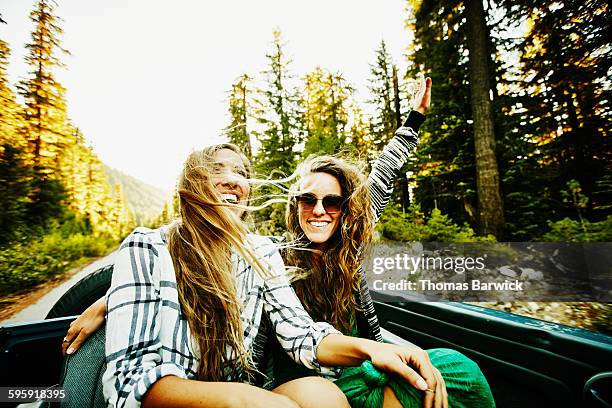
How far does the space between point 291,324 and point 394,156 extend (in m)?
2.29

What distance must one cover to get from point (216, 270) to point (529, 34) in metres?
11.7

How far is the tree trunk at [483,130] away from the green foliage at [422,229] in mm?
555

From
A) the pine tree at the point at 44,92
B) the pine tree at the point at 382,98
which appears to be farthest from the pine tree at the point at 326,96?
the pine tree at the point at 44,92

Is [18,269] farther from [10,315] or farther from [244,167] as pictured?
[244,167]

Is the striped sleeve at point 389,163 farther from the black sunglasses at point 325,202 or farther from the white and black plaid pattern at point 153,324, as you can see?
the white and black plaid pattern at point 153,324

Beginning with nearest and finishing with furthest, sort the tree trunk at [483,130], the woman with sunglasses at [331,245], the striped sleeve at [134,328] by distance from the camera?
the striped sleeve at [134,328] < the woman with sunglasses at [331,245] < the tree trunk at [483,130]

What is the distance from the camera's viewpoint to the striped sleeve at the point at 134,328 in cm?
96

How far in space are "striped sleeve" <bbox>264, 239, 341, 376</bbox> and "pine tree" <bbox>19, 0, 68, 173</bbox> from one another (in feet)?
61.9

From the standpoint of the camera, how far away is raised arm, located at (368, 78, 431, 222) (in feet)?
10.1

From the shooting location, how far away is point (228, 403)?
935mm

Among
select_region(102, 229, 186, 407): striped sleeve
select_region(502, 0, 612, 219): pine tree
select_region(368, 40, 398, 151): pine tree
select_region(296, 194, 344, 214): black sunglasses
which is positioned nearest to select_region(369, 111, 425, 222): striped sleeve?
select_region(296, 194, 344, 214): black sunglasses

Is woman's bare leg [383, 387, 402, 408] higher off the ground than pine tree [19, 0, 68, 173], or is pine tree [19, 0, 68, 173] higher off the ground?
pine tree [19, 0, 68, 173]

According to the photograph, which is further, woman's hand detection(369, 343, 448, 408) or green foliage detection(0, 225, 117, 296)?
green foliage detection(0, 225, 117, 296)

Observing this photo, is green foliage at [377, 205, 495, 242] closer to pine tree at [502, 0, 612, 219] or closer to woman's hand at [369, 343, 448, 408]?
pine tree at [502, 0, 612, 219]
